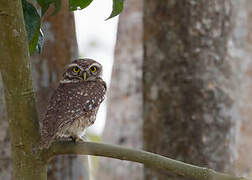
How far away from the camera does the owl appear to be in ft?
9.88

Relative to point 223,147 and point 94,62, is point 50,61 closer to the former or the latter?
point 94,62

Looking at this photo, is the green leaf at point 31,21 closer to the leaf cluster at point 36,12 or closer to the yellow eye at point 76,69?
the leaf cluster at point 36,12

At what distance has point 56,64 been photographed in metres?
4.03

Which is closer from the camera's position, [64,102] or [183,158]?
[64,102]

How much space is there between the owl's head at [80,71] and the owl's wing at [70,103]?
14cm

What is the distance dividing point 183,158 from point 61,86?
58.7 inches

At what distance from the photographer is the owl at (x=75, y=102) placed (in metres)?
3.01

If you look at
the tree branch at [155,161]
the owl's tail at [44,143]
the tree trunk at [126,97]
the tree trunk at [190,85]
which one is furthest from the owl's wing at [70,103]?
the tree trunk at [126,97]

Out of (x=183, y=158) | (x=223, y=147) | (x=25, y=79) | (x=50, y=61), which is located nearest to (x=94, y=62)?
(x=50, y=61)

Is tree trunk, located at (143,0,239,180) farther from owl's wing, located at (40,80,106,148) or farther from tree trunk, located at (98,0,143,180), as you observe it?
tree trunk, located at (98,0,143,180)

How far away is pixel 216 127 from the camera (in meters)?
4.45

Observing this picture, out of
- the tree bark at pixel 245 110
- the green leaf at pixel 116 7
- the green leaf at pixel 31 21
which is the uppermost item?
the green leaf at pixel 116 7

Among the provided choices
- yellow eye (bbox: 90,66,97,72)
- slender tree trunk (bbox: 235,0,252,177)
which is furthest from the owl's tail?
slender tree trunk (bbox: 235,0,252,177)

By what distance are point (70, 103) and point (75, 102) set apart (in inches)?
1.8
